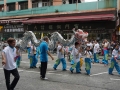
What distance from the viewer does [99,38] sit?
25438 millimetres

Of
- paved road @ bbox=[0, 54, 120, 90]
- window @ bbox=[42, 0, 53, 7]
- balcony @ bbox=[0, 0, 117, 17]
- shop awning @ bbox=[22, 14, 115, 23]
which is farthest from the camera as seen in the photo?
window @ bbox=[42, 0, 53, 7]

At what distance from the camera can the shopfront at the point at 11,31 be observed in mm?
33969

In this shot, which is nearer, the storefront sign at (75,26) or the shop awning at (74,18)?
the shop awning at (74,18)

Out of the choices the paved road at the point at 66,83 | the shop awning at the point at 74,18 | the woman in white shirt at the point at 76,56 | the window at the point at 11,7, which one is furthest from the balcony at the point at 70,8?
the paved road at the point at 66,83

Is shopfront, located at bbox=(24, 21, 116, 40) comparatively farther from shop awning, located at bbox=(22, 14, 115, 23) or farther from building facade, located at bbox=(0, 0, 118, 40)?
shop awning, located at bbox=(22, 14, 115, 23)

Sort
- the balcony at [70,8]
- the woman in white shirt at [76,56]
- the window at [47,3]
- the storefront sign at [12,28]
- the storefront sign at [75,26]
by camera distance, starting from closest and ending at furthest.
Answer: the woman in white shirt at [76,56], the storefront sign at [75,26], the balcony at [70,8], the window at [47,3], the storefront sign at [12,28]

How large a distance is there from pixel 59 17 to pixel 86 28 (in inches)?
158

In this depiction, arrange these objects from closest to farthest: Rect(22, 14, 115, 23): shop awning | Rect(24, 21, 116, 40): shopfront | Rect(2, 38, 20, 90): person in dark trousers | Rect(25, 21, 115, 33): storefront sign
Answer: Rect(2, 38, 20, 90): person in dark trousers → Rect(22, 14, 115, 23): shop awning → Rect(24, 21, 116, 40): shopfront → Rect(25, 21, 115, 33): storefront sign

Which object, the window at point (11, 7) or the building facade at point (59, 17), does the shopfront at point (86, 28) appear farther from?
the window at point (11, 7)

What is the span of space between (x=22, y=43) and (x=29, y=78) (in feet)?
14.6

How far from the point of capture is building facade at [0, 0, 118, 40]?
2508 centimetres

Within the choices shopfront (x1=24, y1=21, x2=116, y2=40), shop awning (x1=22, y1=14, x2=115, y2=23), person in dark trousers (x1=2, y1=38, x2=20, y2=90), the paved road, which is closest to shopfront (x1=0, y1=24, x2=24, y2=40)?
shopfront (x1=24, y1=21, x2=116, y2=40)

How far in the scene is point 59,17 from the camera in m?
28.9

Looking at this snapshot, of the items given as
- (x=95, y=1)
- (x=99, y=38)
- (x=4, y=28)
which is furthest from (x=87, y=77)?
(x=4, y=28)
